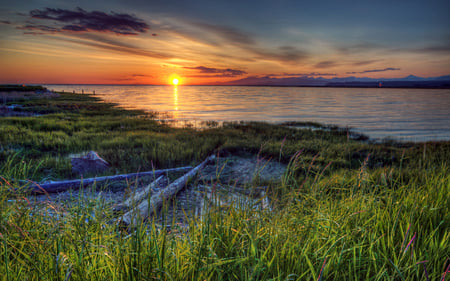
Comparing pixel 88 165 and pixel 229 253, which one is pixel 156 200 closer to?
pixel 229 253

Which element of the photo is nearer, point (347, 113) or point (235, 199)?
point (235, 199)

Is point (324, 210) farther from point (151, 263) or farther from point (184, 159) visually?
point (184, 159)

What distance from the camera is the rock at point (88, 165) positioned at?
8.34 meters

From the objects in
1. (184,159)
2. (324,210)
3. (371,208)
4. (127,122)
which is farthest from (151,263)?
(127,122)

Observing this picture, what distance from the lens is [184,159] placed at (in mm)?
10227

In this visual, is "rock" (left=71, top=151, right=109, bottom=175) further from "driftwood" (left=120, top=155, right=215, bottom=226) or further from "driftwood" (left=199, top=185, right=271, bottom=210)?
"driftwood" (left=199, top=185, right=271, bottom=210)

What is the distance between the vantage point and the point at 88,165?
854 centimetres

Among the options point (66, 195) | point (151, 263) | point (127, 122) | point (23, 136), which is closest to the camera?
point (151, 263)

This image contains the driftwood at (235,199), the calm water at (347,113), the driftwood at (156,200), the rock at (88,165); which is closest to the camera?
the driftwood at (235,199)

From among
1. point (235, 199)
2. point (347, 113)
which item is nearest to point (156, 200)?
point (235, 199)

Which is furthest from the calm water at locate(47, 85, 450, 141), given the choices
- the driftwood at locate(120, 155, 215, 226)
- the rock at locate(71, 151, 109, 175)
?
the rock at locate(71, 151, 109, 175)

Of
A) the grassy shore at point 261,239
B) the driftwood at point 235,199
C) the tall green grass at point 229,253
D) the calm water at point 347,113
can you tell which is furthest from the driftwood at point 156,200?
the calm water at point 347,113

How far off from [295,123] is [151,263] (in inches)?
1032

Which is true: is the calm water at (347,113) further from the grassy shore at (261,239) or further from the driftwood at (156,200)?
the grassy shore at (261,239)
